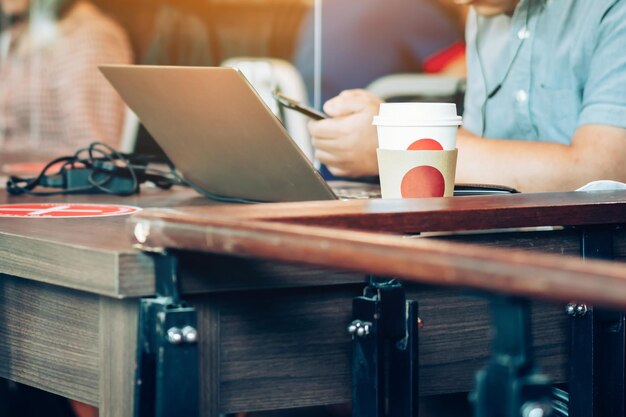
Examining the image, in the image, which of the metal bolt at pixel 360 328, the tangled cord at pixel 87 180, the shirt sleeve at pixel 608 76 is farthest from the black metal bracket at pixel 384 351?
the shirt sleeve at pixel 608 76

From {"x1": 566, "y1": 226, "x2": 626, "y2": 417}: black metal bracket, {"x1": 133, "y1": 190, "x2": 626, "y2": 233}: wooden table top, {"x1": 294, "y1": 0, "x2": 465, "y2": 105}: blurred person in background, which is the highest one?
{"x1": 294, "y1": 0, "x2": 465, "y2": 105}: blurred person in background

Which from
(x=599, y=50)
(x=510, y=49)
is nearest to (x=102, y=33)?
(x=510, y=49)

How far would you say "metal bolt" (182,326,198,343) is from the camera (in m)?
0.66

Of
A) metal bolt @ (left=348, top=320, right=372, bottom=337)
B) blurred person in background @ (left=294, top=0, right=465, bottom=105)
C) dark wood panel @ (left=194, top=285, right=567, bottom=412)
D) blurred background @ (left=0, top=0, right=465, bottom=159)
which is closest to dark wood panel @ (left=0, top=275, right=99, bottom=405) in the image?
dark wood panel @ (left=194, top=285, right=567, bottom=412)

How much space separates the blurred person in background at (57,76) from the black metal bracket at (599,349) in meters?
3.16

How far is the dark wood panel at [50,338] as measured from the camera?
0.77 metres

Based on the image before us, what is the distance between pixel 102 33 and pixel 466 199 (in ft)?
11.0

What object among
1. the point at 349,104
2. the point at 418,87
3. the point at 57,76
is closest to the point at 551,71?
the point at 349,104

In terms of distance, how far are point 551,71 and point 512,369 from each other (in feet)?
4.29

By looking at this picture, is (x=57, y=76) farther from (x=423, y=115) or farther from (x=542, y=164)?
(x=423, y=115)

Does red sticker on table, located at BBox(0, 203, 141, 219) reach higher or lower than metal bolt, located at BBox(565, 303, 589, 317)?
higher

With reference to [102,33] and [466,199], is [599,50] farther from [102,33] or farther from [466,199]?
[102,33]

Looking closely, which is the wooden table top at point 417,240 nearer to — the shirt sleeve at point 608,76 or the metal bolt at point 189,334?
the metal bolt at point 189,334

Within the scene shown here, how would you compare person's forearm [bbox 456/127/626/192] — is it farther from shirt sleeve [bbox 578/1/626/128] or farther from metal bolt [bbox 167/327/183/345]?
metal bolt [bbox 167/327/183/345]
